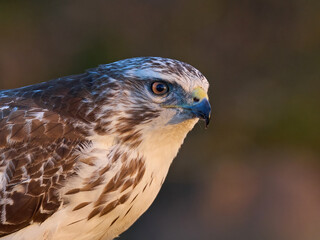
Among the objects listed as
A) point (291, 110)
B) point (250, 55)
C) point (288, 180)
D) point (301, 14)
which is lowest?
point (288, 180)

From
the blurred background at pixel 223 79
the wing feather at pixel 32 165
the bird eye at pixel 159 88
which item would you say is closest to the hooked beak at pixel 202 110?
the bird eye at pixel 159 88

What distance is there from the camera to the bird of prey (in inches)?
125

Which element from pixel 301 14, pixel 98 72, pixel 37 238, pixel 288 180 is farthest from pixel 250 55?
pixel 37 238

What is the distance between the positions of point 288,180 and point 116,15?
3878 millimetres

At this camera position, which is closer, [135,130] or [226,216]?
[135,130]

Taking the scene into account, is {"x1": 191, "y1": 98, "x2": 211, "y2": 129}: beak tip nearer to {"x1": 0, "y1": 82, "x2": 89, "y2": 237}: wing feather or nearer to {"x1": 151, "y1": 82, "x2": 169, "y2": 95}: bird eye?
{"x1": 151, "y1": 82, "x2": 169, "y2": 95}: bird eye

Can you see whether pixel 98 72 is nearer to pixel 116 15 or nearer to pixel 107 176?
pixel 107 176

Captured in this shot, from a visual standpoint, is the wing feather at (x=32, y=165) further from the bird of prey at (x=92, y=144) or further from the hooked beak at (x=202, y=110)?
the hooked beak at (x=202, y=110)

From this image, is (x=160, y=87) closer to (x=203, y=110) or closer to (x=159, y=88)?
(x=159, y=88)

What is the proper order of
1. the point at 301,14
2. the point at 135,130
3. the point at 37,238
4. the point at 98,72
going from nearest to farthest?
the point at 37,238 → the point at 135,130 → the point at 98,72 → the point at 301,14

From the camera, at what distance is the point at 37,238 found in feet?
10.4

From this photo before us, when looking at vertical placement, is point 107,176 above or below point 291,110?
above

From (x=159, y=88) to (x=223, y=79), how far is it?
5982 mm

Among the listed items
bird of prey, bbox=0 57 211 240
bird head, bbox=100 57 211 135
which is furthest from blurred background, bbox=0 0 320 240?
bird head, bbox=100 57 211 135
